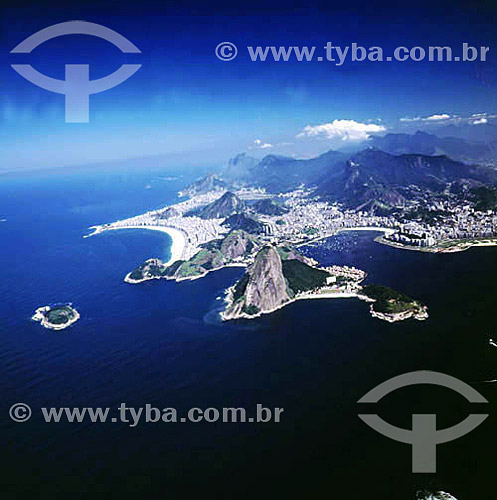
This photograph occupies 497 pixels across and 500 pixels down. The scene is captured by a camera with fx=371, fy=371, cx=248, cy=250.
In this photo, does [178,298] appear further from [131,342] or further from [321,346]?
[321,346]

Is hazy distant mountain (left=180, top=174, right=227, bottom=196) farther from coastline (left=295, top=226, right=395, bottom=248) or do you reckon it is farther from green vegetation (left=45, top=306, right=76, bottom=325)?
green vegetation (left=45, top=306, right=76, bottom=325)

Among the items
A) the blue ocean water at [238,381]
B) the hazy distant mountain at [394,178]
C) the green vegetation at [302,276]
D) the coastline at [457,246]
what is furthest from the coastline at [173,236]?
the hazy distant mountain at [394,178]

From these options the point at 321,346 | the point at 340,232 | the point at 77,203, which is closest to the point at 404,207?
the point at 340,232

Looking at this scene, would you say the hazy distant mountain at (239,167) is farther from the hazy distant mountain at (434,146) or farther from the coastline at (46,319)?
the coastline at (46,319)

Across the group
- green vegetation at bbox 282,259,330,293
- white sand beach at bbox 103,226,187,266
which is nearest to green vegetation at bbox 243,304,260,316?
green vegetation at bbox 282,259,330,293

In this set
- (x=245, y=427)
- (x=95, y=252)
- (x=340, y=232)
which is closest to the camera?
(x=245, y=427)
